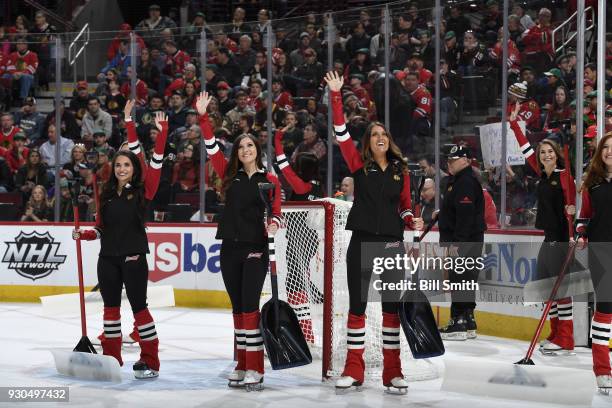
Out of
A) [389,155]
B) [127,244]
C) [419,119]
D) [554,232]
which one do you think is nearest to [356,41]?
[419,119]

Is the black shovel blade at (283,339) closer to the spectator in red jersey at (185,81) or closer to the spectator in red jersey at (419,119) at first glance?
the spectator in red jersey at (419,119)

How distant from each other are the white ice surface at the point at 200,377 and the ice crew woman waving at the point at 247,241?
0.22 metres

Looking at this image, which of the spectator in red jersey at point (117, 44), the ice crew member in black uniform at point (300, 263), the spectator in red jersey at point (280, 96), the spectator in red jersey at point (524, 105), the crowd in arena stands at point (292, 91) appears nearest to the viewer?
the ice crew member in black uniform at point (300, 263)

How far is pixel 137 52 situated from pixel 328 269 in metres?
5.24

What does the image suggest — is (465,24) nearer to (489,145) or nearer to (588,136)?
(489,145)

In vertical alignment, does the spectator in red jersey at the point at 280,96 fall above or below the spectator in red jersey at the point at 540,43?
below

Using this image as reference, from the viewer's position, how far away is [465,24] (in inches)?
344

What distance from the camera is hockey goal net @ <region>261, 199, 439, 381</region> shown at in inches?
236

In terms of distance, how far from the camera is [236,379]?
18.7 feet

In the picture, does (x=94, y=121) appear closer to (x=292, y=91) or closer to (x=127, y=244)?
(x=292, y=91)

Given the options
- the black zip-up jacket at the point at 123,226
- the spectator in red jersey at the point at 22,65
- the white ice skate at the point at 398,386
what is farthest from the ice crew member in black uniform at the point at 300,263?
the spectator in red jersey at the point at 22,65

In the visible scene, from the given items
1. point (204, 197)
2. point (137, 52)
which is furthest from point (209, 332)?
point (137, 52)

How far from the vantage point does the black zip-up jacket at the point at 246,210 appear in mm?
5566

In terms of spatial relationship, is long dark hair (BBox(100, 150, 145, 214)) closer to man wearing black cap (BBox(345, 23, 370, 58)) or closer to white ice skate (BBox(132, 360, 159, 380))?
white ice skate (BBox(132, 360, 159, 380))
